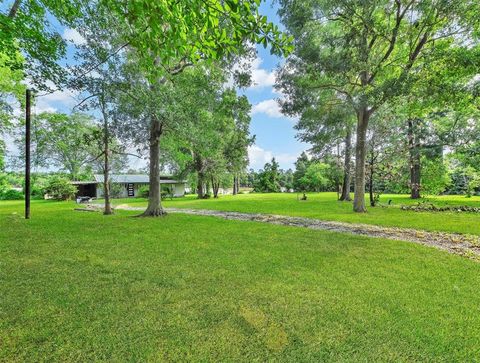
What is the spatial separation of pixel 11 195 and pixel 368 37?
4663 centimetres

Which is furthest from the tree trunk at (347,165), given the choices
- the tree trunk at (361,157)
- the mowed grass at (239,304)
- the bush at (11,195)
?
the bush at (11,195)

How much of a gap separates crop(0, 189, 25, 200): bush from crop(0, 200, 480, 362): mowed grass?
3959 centimetres

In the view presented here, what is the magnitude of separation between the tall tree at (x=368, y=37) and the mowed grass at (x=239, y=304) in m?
6.87

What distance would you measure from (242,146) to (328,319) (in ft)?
91.3

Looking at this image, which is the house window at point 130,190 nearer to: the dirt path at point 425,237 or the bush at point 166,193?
the bush at point 166,193

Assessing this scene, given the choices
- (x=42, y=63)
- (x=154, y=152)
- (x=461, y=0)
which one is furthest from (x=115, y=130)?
(x=461, y=0)

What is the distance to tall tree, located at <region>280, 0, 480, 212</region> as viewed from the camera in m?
8.37

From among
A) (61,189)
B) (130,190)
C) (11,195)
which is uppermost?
(61,189)

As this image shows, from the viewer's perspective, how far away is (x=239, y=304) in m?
3.08

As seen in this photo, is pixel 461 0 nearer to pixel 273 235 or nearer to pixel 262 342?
pixel 273 235

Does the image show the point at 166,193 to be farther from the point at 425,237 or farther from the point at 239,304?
the point at 239,304

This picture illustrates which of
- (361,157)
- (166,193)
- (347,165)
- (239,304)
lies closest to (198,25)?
(239,304)

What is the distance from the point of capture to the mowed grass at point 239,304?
2242 mm

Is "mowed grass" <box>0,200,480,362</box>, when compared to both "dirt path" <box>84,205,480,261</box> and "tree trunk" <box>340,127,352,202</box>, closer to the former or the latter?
"dirt path" <box>84,205,480,261</box>
